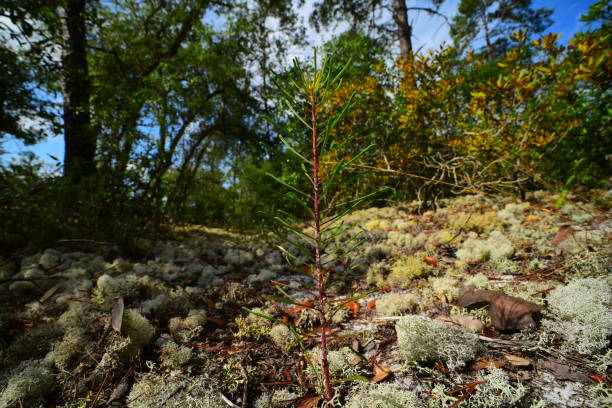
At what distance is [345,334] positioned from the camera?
134cm

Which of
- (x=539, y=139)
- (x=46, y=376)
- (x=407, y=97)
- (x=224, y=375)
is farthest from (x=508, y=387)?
(x=407, y=97)

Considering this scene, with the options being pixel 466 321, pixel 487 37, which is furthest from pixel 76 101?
pixel 487 37

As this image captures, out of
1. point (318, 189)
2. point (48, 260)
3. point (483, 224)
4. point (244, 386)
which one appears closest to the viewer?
point (318, 189)

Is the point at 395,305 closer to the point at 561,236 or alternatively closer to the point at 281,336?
the point at 281,336

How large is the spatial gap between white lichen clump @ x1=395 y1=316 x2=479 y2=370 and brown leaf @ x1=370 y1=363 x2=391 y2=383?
0.10 meters

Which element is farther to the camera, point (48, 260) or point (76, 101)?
point (76, 101)

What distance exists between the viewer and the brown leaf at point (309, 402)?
0.90 meters

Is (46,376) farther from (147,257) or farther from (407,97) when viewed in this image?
(407,97)

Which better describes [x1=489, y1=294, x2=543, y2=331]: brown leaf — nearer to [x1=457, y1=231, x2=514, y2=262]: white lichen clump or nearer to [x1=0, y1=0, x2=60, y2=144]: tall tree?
[x1=457, y1=231, x2=514, y2=262]: white lichen clump

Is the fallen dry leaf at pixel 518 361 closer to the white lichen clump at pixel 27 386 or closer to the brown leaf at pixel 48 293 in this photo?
the white lichen clump at pixel 27 386

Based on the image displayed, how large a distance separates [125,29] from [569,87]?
863cm

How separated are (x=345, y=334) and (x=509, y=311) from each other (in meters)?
0.80

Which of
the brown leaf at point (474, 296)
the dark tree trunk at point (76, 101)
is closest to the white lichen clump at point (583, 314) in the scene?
the brown leaf at point (474, 296)

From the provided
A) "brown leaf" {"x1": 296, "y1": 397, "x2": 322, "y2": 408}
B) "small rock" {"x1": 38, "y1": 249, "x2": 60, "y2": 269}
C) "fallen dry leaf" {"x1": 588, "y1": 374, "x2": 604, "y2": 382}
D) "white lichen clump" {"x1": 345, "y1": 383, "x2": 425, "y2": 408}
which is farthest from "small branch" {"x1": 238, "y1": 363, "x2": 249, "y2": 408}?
"small rock" {"x1": 38, "y1": 249, "x2": 60, "y2": 269}
